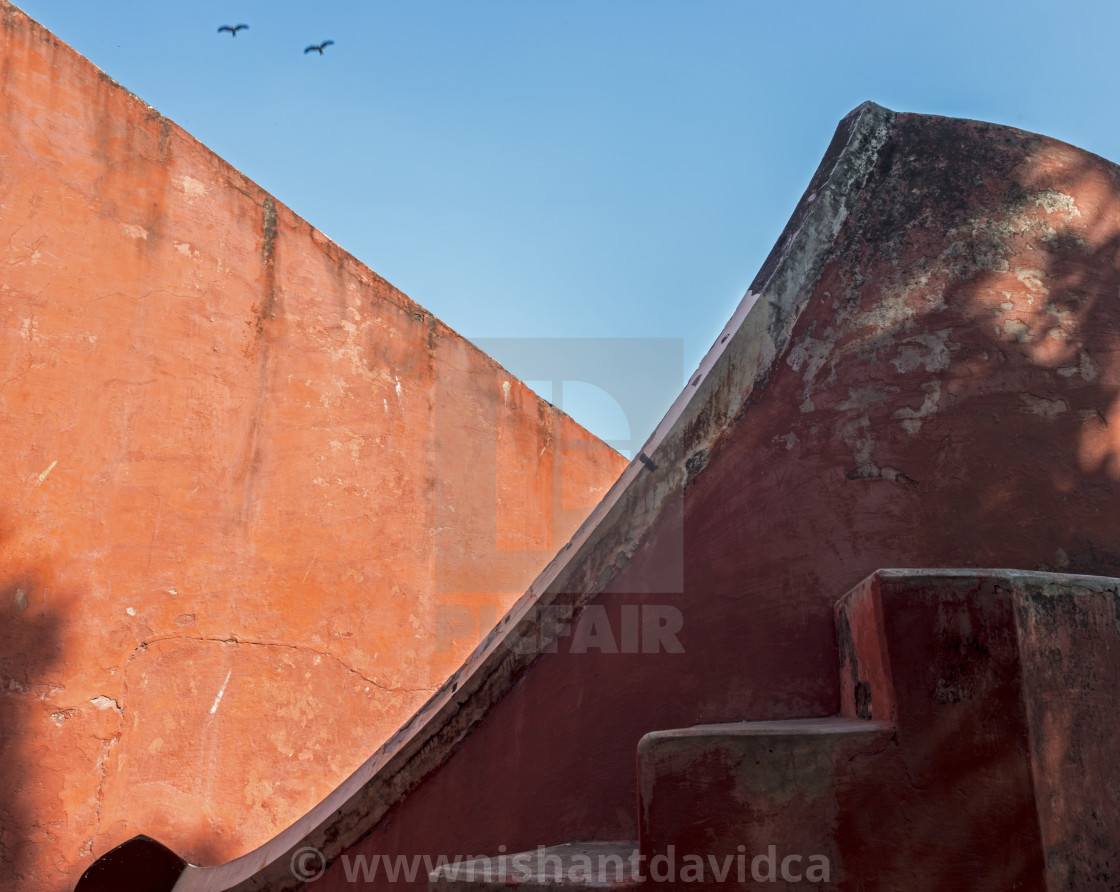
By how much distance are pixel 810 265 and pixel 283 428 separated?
3066 mm

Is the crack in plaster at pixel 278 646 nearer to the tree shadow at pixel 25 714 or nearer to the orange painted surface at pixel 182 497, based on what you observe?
the orange painted surface at pixel 182 497

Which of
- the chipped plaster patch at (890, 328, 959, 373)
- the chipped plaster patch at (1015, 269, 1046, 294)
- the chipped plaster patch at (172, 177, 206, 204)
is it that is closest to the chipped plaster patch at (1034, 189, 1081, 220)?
the chipped plaster patch at (1015, 269, 1046, 294)

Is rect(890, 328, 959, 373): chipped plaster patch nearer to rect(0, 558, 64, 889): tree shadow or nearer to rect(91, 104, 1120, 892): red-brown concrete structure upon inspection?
rect(91, 104, 1120, 892): red-brown concrete structure

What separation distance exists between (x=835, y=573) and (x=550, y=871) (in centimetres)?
89

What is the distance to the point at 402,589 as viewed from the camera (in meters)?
4.94

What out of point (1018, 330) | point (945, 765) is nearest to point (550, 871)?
point (945, 765)

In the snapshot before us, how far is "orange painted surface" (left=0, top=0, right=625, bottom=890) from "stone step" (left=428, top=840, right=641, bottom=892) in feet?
7.86

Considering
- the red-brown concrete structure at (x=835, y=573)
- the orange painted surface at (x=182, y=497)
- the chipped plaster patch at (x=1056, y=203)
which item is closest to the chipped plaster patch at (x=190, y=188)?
the orange painted surface at (x=182, y=497)

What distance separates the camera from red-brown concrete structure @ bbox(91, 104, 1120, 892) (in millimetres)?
1567

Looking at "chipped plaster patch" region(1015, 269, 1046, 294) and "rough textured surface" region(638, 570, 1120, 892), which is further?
"chipped plaster patch" region(1015, 269, 1046, 294)

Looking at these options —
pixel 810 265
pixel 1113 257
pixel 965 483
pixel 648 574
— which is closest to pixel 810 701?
pixel 648 574

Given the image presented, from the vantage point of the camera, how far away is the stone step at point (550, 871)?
5.44 ft

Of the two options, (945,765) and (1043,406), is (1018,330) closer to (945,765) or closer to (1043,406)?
(1043,406)

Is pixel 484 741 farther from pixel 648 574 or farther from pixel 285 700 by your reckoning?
pixel 285 700
